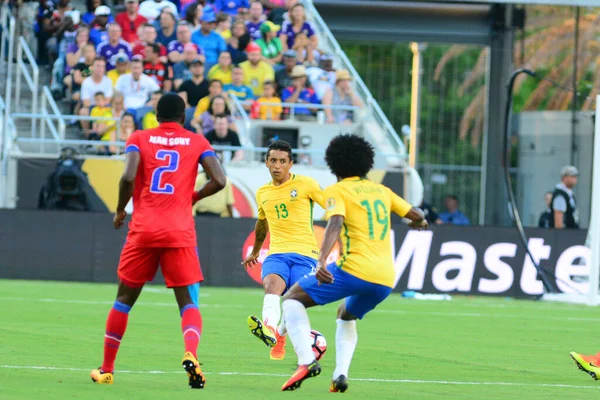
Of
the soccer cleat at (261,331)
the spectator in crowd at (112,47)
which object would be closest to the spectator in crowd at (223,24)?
the spectator in crowd at (112,47)

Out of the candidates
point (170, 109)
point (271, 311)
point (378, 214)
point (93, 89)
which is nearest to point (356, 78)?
point (93, 89)

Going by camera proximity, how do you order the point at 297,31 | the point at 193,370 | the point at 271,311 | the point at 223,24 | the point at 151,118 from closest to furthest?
the point at 193,370 < the point at 271,311 < the point at 151,118 < the point at 223,24 < the point at 297,31

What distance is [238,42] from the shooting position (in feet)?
91.1

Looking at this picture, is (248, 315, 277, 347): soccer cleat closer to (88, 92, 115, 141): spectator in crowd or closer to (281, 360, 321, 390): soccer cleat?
(281, 360, 321, 390): soccer cleat

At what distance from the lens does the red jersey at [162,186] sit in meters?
8.84

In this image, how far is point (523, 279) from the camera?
22.6 meters

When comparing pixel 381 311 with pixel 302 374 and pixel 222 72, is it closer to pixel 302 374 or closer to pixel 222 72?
pixel 302 374

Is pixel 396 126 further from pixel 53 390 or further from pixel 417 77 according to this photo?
pixel 53 390

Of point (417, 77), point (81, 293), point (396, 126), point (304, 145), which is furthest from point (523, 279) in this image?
point (396, 126)

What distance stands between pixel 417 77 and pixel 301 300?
26.5 meters

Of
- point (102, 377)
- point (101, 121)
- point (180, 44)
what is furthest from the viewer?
point (180, 44)

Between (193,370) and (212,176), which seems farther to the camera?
(212,176)

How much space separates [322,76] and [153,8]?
13.2 feet

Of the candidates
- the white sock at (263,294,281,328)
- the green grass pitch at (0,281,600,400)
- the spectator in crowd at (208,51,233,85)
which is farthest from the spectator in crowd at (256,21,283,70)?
the white sock at (263,294,281,328)
